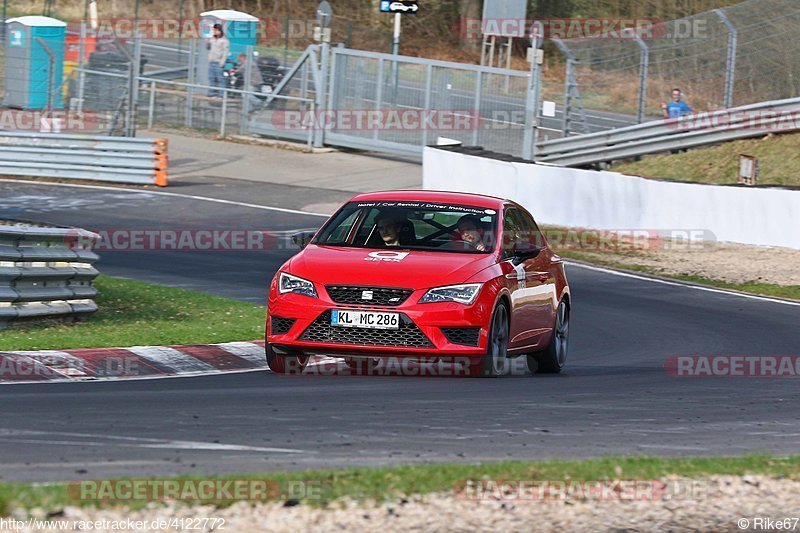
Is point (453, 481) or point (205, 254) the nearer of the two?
point (453, 481)

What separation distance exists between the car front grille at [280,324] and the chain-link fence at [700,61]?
19.1m

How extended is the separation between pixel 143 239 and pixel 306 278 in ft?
38.1

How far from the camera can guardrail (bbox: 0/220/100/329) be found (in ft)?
37.4

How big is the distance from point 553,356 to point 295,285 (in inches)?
105

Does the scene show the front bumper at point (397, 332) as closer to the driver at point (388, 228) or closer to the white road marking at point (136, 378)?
the white road marking at point (136, 378)

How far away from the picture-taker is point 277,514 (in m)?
5.37

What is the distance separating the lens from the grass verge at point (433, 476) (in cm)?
539

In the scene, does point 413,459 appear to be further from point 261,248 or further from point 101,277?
point 261,248

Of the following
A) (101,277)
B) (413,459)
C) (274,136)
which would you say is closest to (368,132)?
(274,136)

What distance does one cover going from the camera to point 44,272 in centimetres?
1174

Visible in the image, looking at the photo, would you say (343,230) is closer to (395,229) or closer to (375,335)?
(395,229)

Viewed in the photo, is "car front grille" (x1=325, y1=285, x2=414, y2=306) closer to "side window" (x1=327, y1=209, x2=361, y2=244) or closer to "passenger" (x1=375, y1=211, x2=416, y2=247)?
"passenger" (x1=375, y1=211, x2=416, y2=247)

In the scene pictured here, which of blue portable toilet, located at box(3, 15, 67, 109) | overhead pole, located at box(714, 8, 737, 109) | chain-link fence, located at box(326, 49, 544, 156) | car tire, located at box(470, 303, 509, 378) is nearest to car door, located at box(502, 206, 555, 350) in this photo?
car tire, located at box(470, 303, 509, 378)

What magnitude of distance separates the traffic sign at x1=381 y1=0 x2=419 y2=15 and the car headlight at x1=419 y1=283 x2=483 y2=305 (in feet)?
80.7
